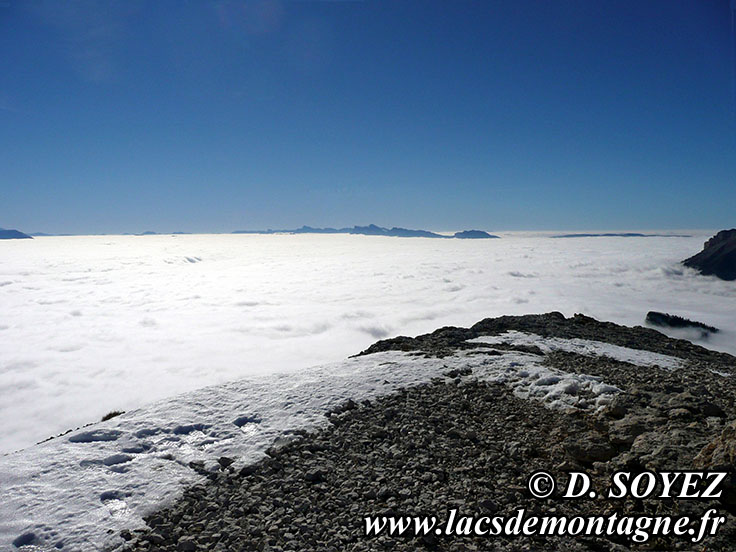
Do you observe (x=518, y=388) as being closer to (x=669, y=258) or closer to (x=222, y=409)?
(x=222, y=409)

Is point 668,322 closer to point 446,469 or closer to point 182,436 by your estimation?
point 446,469

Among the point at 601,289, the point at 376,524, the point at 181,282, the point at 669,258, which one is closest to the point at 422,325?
the point at 376,524

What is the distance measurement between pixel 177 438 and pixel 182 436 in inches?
4.4

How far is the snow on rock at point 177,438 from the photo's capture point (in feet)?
19.7

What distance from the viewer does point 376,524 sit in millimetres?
5543

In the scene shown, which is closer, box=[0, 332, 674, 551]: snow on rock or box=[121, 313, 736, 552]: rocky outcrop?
box=[121, 313, 736, 552]: rocky outcrop

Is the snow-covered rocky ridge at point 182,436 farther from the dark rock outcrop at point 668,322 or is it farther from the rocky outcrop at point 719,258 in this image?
the rocky outcrop at point 719,258

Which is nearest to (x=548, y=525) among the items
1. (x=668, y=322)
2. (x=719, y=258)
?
(x=668, y=322)

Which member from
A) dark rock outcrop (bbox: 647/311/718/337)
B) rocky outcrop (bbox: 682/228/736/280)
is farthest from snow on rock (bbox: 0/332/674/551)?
rocky outcrop (bbox: 682/228/736/280)

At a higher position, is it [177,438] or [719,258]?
[719,258]

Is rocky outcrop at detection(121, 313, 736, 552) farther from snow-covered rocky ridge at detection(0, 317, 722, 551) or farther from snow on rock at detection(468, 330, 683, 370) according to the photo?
snow on rock at detection(468, 330, 683, 370)

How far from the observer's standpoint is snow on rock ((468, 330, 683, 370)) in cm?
1525

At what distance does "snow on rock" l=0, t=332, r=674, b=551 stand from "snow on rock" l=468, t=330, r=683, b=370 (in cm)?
335

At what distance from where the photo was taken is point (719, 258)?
394 ft
